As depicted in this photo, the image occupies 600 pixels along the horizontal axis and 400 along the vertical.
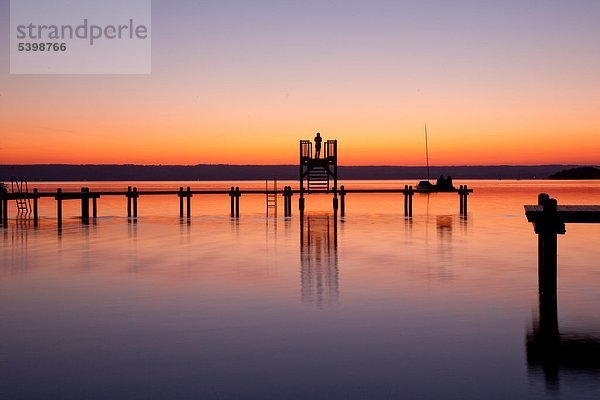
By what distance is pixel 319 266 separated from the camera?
945 inches

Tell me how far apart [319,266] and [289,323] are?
31.8 feet

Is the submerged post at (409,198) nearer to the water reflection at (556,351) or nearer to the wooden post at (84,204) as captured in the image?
the wooden post at (84,204)

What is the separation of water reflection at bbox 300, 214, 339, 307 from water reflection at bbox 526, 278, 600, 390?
5.13 m

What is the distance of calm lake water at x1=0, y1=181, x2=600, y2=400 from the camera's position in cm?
Answer: 997

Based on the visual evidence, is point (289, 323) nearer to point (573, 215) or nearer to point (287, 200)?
point (573, 215)

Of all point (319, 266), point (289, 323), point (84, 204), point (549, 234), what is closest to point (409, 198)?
point (84, 204)

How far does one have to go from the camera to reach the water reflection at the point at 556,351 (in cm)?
1060

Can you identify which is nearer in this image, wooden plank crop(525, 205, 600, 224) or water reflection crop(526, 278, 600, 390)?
water reflection crop(526, 278, 600, 390)

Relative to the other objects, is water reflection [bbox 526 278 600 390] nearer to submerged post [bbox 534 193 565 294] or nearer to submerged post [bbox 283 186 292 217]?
submerged post [bbox 534 193 565 294]

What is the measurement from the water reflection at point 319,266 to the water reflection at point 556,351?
16.8ft

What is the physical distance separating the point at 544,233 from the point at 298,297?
6.11 m

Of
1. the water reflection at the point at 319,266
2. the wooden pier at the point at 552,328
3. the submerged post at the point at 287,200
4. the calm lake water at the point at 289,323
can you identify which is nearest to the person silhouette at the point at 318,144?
the submerged post at the point at 287,200

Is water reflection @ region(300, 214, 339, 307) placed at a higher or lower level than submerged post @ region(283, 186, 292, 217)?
lower

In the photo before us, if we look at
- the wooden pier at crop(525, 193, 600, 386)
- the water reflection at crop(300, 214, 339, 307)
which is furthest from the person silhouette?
the wooden pier at crop(525, 193, 600, 386)
